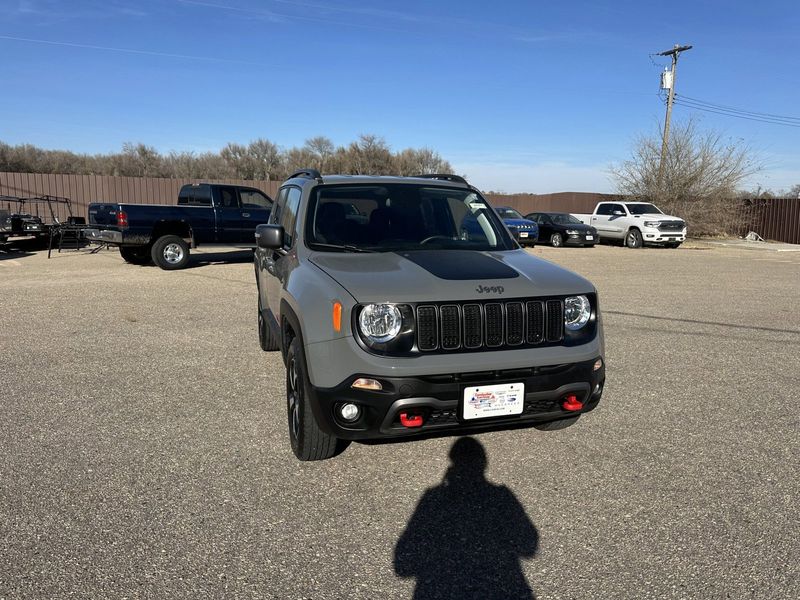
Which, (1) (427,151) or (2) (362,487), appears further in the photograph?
(1) (427,151)

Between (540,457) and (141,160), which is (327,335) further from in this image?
(141,160)

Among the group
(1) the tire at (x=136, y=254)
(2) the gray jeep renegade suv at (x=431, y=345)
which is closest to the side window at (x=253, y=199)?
(1) the tire at (x=136, y=254)

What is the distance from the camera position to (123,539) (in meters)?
2.97

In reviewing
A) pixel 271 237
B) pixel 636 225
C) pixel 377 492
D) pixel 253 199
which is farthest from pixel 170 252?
pixel 636 225

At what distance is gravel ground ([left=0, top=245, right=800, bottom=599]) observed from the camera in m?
2.71

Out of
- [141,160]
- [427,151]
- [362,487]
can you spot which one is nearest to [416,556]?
[362,487]

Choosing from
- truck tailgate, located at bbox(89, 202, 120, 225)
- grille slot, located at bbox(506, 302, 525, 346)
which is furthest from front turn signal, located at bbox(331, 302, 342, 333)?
truck tailgate, located at bbox(89, 202, 120, 225)

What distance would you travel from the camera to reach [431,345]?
3289mm

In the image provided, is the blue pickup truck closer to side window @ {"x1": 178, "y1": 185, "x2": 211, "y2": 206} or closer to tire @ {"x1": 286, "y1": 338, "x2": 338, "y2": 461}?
side window @ {"x1": 178, "y1": 185, "x2": 211, "y2": 206}

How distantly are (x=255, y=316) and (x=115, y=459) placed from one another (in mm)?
4838

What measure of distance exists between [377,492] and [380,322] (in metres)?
0.99

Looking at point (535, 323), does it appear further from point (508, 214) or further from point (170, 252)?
point (508, 214)

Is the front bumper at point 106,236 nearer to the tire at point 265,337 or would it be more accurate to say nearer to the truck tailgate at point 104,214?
the truck tailgate at point 104,214

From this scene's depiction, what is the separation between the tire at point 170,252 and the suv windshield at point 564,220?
50.2 feet
